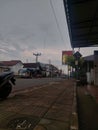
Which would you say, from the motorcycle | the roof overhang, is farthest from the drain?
the roof overhang

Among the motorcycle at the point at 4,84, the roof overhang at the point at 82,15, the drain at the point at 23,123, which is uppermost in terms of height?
the roof overhang at the point at 82,15

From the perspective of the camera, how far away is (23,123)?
151 inches

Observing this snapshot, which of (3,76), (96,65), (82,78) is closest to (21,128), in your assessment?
(3,76)

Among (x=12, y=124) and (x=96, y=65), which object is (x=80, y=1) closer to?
(x=12, y=124)

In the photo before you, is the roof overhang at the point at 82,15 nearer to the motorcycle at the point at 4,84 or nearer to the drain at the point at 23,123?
the motorcycle at the point at 4,84

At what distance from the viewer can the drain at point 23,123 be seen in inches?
141

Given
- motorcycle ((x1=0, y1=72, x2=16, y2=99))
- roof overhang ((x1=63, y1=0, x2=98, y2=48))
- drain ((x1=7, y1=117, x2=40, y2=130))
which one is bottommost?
drain ((x1=7, y1=117, x2=40, y2=130))

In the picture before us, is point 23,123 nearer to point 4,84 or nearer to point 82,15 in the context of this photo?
point 4,84

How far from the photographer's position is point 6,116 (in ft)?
14.1

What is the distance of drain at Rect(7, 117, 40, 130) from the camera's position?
11.7ft

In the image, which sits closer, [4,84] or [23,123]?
[23,123]

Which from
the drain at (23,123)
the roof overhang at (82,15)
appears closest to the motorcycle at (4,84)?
the drain at (23,123)

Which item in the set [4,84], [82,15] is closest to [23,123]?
[4,84]

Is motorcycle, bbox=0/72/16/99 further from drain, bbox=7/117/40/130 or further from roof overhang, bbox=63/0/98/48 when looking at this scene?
roof overhang, bbox=63/0/98/48
